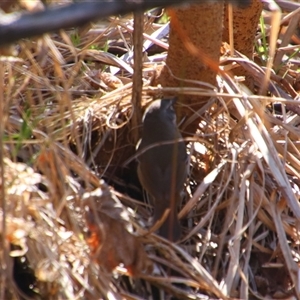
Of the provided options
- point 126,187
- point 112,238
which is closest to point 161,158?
point 126,187

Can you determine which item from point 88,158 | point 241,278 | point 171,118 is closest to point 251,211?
point 241,278

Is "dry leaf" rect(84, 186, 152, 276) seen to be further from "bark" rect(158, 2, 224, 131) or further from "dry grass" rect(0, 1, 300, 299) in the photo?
"bark" rect(158, 2, 224, 131)

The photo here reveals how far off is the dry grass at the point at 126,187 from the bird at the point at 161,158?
0.34 feet

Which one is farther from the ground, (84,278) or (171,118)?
(171,118)

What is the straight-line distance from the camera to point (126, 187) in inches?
140

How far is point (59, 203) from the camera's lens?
8.68 ft

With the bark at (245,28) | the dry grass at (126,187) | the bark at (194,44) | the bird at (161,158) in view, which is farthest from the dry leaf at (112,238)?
the bark at (245,28)

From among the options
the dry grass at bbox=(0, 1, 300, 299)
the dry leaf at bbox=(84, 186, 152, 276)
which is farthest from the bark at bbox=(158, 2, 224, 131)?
the dry leaf at bbox=(84, 186, 152, 276)

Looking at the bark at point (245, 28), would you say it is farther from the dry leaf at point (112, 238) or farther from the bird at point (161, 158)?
the dry leaf at point (112, 238)

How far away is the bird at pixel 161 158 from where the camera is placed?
3193mm

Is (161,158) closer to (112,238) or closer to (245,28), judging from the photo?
(112,238)

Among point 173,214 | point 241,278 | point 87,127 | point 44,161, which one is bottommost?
point 241,278

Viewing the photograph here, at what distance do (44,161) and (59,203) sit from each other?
0.56ft

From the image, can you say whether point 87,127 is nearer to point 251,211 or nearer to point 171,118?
point 171,118
